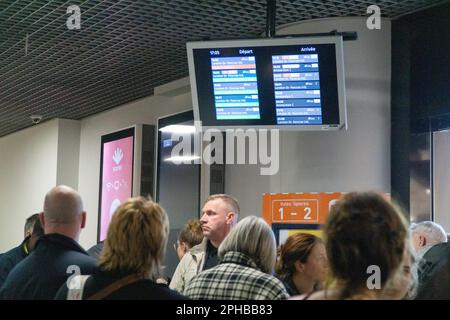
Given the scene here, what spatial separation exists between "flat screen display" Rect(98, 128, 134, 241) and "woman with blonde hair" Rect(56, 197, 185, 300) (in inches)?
212

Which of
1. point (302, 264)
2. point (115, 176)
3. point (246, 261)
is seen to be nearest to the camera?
point (246, 261)

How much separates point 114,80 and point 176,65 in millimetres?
1041

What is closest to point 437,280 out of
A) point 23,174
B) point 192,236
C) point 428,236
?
point 428,236

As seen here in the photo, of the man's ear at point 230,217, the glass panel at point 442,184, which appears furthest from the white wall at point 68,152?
the man's ear at point 230,217

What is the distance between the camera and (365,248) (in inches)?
71.6

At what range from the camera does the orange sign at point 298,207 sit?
497 centimetres

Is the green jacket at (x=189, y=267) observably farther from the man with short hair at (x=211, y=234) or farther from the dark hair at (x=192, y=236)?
the dark hair at (x=192, y=236)

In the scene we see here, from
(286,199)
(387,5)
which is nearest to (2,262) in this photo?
(286,199)

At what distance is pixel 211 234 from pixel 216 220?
9cm

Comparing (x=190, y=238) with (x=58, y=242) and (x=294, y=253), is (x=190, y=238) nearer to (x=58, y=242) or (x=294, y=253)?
(x=294, y=253)

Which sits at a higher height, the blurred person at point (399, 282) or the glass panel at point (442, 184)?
the glass panel at point (442, 184)

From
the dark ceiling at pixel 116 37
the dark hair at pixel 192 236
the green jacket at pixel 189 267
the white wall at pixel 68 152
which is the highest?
the dark ceiling at pixel 116 37

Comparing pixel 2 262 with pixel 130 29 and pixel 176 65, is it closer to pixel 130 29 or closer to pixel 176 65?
pixel 130 29

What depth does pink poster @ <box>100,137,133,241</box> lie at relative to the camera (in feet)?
26.7
